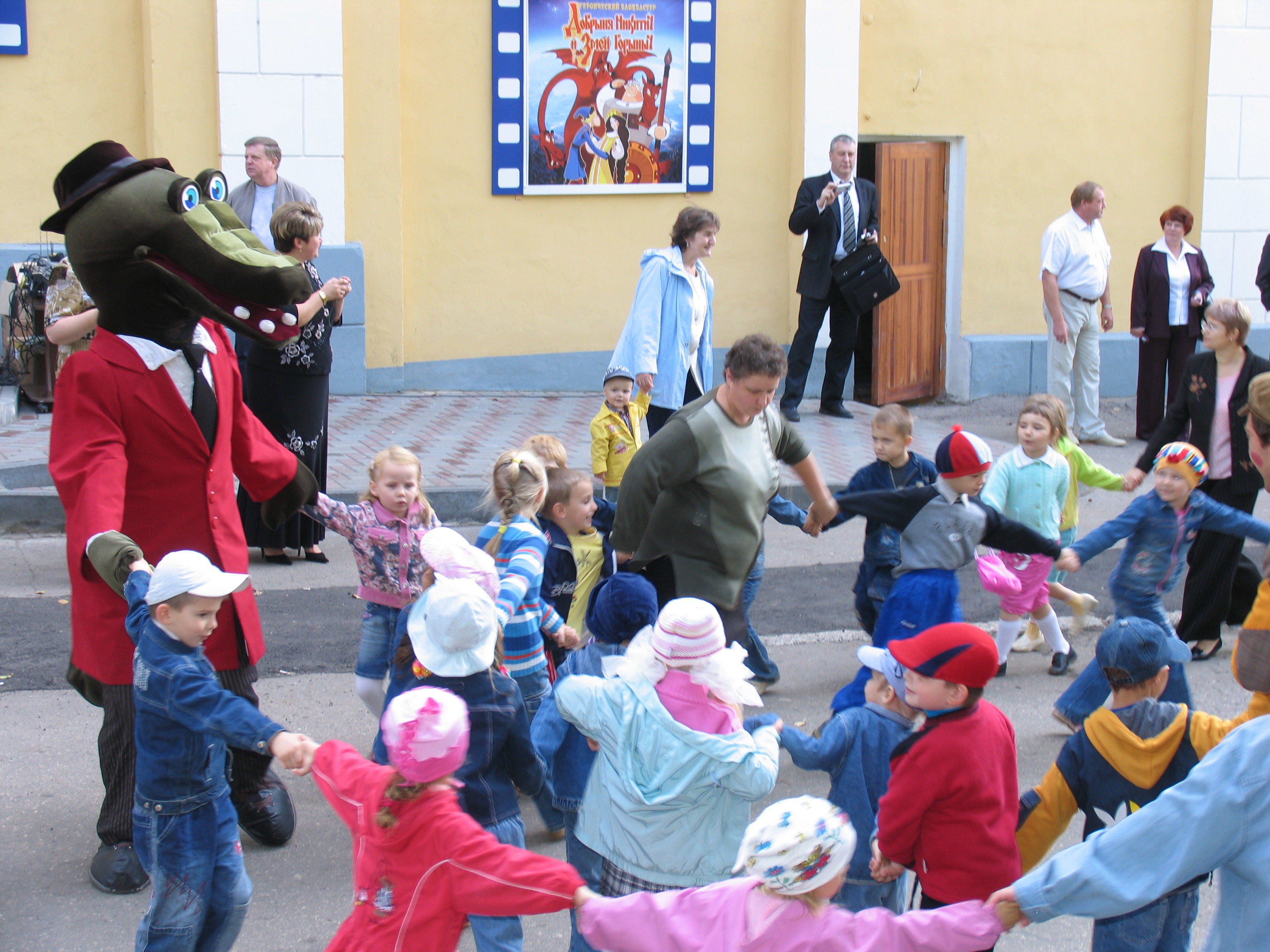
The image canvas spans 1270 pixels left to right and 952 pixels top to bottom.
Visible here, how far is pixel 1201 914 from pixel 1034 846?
3.35ft

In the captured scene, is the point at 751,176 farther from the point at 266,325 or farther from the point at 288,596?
the point at 266,325

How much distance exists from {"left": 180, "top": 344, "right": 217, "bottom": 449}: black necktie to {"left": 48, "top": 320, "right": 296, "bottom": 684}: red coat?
0.02 meters

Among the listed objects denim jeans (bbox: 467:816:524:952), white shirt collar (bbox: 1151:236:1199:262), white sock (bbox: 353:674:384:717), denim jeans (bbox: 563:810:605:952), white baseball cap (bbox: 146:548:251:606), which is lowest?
denim jeans (bbox: 467:816:524:952)

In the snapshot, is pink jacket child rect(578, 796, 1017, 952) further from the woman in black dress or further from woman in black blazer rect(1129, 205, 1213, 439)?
woman in black blazer rect(1129, 205, 1213, 439)

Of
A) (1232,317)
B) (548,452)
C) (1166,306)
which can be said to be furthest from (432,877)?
(1166,306)

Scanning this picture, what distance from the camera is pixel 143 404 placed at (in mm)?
3941

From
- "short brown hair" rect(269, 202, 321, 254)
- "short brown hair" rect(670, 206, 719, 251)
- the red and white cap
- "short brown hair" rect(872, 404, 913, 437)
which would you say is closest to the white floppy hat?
the red and white cap

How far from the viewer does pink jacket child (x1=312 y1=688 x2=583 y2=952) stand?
2795 mm

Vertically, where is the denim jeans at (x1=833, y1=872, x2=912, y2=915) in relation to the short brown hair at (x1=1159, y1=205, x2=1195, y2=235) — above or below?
below

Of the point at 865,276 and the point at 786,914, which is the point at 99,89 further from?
the point at 786,914

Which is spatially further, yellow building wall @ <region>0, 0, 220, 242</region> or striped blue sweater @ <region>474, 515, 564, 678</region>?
yellow building wall @ <region>0, 0, 220, 242</region>

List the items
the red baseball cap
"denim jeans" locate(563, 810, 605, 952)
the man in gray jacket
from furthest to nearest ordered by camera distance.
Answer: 1. the man in gray jacket
2. "denim jeans" locate(563, 810, 605, 952)
3. the red baseball cap

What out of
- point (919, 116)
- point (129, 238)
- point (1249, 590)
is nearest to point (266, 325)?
point (129, 238)

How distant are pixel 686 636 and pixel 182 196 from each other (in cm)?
203
